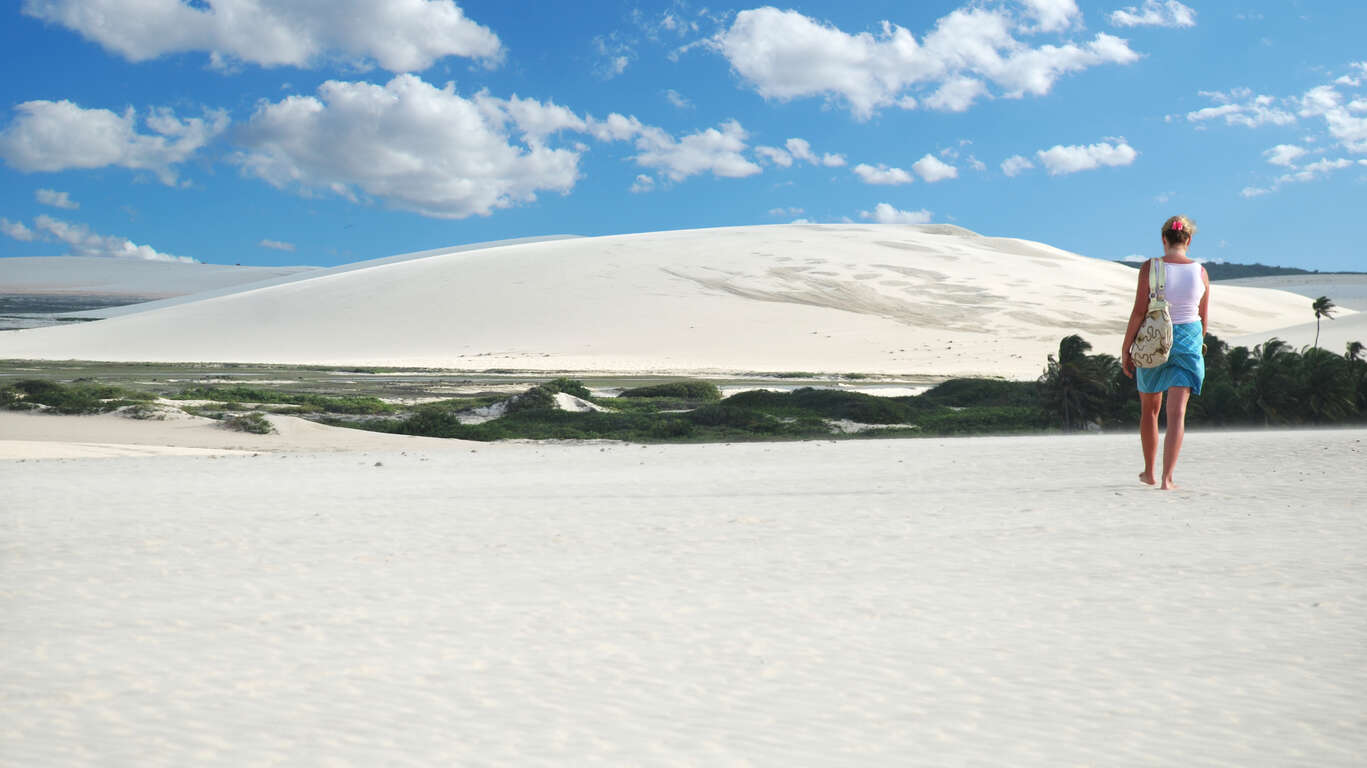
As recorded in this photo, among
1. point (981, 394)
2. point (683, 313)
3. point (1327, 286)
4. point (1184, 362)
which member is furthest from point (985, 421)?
point (1327, 286)

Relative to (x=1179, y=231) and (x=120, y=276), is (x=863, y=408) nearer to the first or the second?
(x=1179, y=231)

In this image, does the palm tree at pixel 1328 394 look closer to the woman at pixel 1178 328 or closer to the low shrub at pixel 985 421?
the low shrub at pixel 985 421

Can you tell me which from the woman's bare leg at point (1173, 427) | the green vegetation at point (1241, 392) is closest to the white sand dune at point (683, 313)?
→ the green vegetation at point (1241, 392)

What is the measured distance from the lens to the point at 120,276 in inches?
7082

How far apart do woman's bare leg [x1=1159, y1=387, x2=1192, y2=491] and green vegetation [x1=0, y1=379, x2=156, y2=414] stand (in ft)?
61.2

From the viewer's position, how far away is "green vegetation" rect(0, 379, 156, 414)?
66.3ft

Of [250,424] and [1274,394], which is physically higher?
[1274,394]

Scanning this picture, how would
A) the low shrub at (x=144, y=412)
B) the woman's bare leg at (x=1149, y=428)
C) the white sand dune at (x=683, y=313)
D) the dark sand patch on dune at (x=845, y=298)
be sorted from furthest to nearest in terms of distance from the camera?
the dark sand patch on dune at (x=845, y=298), the white sand dune at (x=683, y=313), the low shrub at (x=144, y=412), the woman's bare leg at (x=1149, y=428)

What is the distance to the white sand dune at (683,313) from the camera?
55812mm

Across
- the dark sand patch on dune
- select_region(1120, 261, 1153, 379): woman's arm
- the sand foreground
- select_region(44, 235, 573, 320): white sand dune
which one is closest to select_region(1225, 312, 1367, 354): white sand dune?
the dark sand patch on dune

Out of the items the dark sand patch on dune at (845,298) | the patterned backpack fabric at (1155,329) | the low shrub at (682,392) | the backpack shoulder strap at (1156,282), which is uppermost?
the dark sand patch on dune at (845,298)

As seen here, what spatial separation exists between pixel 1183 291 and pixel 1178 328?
272 millimetres

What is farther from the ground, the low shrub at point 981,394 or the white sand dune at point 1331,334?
the white sand dune at point 1331,334

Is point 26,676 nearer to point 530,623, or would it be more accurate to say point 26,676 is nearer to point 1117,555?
point 530,623
